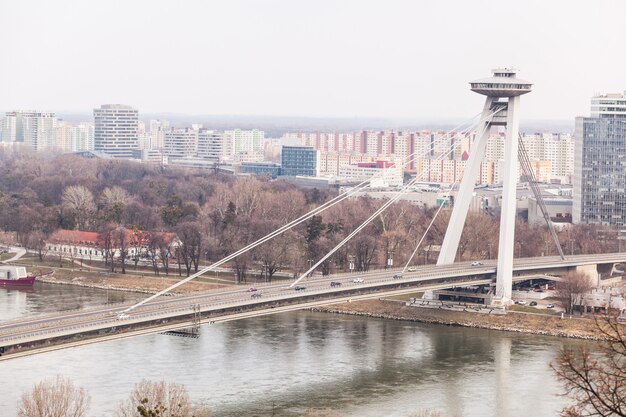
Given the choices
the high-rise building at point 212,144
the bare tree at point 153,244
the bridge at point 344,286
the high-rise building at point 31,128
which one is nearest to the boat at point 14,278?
the bare tree at point 153,244

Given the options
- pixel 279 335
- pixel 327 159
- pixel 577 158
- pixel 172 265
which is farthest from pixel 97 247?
pixel 327 159

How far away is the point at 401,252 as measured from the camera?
2198 centimetres

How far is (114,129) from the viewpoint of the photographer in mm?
58250

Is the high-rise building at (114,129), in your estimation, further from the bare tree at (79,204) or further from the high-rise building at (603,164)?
the high-rise building at (603,164)

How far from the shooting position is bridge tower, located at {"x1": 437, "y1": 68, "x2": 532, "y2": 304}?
60.1ft

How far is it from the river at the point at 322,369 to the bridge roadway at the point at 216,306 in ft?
1.58

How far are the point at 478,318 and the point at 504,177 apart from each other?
214 cm

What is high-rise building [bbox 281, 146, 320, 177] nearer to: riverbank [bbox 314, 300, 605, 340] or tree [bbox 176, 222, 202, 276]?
tree [bbox 176, 222, 202, 276]

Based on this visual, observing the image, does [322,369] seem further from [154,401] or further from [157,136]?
[157,136]

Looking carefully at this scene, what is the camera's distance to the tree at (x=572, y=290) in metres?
18.0

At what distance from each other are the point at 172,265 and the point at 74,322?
10.4 metres

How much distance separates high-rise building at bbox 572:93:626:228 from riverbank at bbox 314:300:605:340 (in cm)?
949

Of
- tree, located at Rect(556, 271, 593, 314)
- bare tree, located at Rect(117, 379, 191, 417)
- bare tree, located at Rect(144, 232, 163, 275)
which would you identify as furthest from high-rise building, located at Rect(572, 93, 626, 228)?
bare tree, located at Rect(117, 379, 191, 417)

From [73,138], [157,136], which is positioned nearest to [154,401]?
[73,138]
